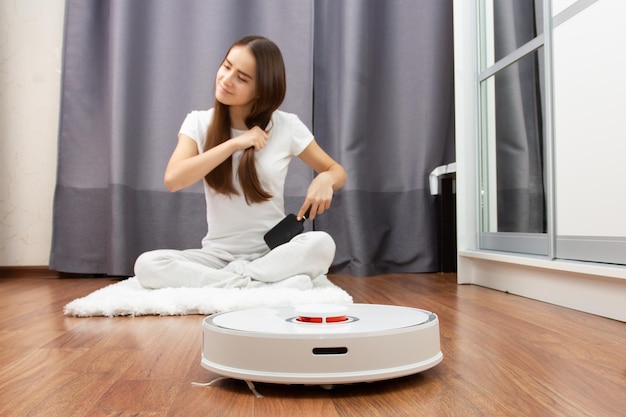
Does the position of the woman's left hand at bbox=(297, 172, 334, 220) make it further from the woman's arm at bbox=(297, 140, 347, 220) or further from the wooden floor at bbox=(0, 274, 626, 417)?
the wooden floor at bbox=(0, 274, 626, 417)

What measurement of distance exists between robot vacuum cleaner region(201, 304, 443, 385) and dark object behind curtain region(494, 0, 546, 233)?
1053 mm

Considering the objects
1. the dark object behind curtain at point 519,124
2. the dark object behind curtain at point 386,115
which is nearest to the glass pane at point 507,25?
the dark object behind curtain at point 519,124

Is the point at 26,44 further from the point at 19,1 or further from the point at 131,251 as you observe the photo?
the point at 131,251

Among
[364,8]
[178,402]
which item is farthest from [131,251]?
[178,402]

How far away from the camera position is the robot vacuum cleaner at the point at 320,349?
0.66 m

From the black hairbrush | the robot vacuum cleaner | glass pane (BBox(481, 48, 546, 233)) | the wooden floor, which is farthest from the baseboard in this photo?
the robot vacuum cleaner

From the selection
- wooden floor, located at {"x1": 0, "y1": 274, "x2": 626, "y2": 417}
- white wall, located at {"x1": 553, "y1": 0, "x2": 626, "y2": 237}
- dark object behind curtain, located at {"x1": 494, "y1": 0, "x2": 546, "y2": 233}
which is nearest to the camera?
wooden floor, located at {"x1": 0, "y1": 274, "x2": 626, "y2": 417}

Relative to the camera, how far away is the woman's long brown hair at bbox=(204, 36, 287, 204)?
1.82 m

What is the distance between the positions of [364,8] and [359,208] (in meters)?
0.89

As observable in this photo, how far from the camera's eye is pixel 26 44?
2.58 m

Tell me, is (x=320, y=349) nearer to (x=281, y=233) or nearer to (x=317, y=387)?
(x=317, y=387)

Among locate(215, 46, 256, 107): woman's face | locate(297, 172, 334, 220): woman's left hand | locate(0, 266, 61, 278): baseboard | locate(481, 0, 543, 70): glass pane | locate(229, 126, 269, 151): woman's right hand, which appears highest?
locate(481, 0, 543, 70): glass pane

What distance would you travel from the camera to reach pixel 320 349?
0.66 meters

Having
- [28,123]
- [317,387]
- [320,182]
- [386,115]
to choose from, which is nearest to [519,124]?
[320,182]
